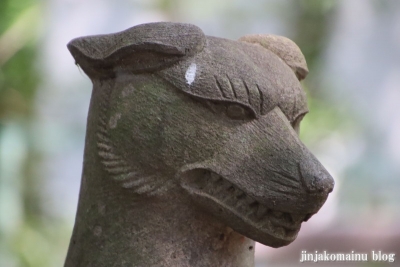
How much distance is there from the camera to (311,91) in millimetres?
2336

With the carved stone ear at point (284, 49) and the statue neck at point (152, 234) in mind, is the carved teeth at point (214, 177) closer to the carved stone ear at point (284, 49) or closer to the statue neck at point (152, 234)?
the statue neck at point (152, 234)

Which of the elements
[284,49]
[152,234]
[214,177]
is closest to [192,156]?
[214,177]

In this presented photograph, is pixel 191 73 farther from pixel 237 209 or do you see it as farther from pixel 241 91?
pixel 237 209

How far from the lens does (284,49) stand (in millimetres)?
1128

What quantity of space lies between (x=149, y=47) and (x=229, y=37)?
1.37 m

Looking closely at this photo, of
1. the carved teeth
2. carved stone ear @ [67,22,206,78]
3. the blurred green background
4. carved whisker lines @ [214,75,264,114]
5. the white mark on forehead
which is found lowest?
the blurred green background

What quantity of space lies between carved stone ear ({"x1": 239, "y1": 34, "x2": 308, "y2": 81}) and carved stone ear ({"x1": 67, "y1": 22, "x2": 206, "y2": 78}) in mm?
194

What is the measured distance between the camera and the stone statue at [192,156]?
94 cm

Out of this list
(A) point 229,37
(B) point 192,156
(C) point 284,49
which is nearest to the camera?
(B) point 192,156

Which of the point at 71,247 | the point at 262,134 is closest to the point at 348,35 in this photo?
the point at 262,134

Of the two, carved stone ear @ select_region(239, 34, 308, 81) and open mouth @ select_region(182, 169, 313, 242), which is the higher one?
carved stone ear @ select_region(239, 34, 308, 81)

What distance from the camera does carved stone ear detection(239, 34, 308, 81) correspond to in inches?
44.2

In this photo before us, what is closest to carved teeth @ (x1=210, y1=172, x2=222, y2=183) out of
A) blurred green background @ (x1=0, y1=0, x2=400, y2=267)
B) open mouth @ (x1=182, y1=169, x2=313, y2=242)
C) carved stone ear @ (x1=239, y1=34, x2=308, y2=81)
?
open mouth @ (x1=182, y1=169, x2=313, y2=242)

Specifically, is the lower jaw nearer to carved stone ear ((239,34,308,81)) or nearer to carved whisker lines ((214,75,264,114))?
carved whisker lines ((214,75,264,114))
